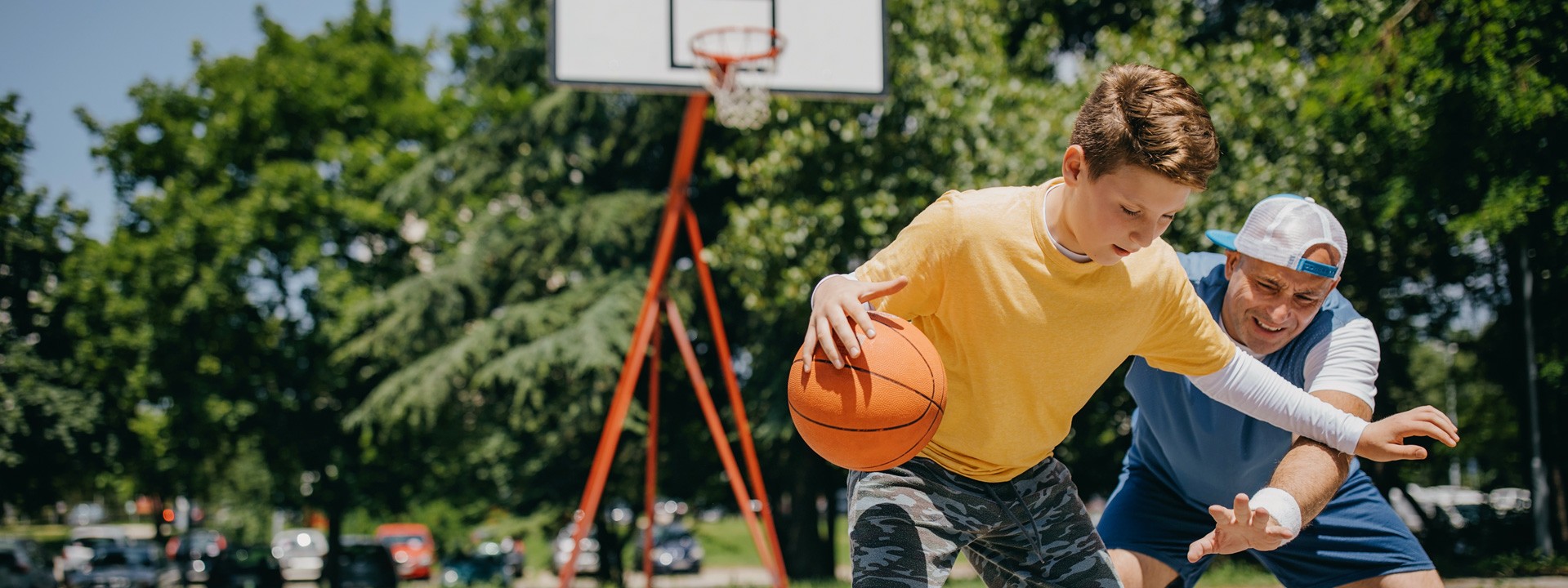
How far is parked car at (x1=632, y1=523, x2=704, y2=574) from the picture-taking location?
98.7ft

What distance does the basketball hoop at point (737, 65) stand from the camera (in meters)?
10.4

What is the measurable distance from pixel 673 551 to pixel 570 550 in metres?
12.1

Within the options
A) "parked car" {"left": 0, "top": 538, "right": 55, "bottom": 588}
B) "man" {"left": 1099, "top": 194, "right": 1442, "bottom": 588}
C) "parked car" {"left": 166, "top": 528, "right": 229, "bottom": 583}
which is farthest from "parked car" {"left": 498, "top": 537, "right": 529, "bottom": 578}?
"man" {"left": 1099, "top": 194, "right": 1442, "bottom": 588}

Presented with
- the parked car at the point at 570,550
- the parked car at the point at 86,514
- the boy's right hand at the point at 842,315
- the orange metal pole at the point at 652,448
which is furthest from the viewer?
the parked car at the point at 86,514

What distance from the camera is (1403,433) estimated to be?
3037 mm

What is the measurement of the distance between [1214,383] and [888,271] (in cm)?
106

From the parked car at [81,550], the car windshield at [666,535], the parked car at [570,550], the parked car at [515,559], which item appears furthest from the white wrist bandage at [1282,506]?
the parked car at [81,550]

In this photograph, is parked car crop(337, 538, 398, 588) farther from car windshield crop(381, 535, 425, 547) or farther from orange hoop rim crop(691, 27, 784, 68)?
orange hoop rim crop(691, 27, 784, 68)

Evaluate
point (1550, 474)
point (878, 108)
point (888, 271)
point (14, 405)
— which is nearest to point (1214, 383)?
point (888, 271)

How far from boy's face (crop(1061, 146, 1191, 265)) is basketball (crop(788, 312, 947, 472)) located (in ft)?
1.50

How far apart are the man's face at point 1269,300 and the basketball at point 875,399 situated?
1.32m

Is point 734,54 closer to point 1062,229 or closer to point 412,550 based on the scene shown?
point 1062,229

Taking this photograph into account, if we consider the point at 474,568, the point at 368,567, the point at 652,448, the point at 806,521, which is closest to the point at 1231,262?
the point at 652,448

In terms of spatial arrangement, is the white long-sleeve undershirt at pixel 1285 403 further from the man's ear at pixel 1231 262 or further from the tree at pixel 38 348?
the tree at pixel 38 348
